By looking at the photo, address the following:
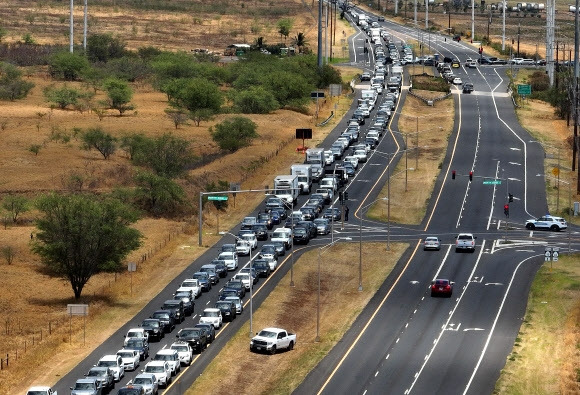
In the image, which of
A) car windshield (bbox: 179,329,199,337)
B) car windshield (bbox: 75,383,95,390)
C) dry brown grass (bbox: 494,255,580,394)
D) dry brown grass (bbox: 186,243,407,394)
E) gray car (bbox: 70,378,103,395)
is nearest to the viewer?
gray car (bbox: 70,378,103,395)

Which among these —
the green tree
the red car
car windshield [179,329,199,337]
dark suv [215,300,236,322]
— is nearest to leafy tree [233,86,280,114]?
the green tree

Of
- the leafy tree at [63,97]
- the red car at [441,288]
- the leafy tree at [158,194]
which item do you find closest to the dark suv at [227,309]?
the red car at [441,288]

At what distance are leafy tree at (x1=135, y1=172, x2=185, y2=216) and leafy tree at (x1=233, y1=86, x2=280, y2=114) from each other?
56931mm

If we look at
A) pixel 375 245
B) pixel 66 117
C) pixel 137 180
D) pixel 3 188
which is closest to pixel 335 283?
pixel 375 245

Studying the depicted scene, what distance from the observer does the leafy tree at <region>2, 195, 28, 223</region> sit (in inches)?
4852

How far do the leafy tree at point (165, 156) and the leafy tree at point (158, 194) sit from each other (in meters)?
8.19

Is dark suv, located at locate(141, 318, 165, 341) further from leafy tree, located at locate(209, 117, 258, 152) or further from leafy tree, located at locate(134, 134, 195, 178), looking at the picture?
leafy tree, located at locate(209, 117, 258, 152)

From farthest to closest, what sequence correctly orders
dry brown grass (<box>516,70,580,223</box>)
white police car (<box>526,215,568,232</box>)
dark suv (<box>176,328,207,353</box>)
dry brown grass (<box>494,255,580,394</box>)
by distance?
1. dry brown grass (<box>516,70,580,223</box>)
2. white police car (<box>526,215,568,232</box>)
3. dark suv (<box>176,328,207,353</box>)
4. dry brown grass (<box>494,255,580,394</box>)

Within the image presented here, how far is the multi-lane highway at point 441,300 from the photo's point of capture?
264ft

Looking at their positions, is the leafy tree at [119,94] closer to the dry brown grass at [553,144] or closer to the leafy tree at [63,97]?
the leafy tree at [63,97]

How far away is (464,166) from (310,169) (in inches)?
915

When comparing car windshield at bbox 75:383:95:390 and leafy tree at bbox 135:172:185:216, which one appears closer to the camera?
car windshield at bbox 75:383:95:390

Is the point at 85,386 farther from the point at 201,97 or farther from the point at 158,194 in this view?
the point at 201,97

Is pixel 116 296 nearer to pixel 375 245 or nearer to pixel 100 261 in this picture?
pixel 100 261
